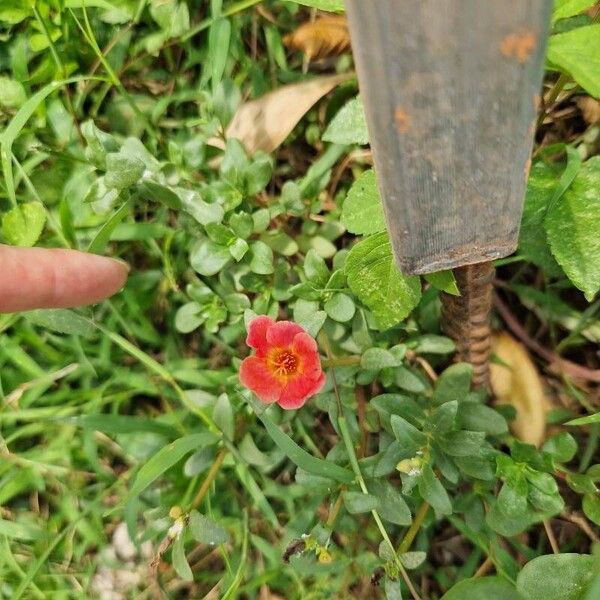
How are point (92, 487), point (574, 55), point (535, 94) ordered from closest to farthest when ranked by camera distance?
point (535, 94), point (574, 55), point (92, 487)

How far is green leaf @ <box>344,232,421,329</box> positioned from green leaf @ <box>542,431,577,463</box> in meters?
0.41

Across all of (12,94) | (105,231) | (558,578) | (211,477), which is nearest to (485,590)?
(558,578)

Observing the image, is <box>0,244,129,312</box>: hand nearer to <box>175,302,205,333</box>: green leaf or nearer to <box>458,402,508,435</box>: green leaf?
<box>175,302,205,333</box>: green leaf

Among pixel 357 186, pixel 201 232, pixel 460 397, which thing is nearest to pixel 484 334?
pixel 460 397

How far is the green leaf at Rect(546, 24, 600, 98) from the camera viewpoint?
1.02 m

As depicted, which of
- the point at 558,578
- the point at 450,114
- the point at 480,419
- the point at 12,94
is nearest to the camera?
the point at 450,114

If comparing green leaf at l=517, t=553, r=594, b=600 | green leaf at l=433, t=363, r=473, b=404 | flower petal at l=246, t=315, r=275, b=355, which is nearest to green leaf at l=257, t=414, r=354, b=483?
flower petal at l=246, t=315, r=275, b=355

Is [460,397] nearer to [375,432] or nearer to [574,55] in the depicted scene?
[375,432]

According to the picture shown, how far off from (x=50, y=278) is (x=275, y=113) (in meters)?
0.72

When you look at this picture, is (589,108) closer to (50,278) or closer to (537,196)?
(537,196)

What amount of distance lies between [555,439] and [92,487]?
1.14m

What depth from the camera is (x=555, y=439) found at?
1.34 metres

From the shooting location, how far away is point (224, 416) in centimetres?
147

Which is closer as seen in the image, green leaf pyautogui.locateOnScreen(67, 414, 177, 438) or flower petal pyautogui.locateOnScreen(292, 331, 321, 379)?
flower petal pyautogui.locateOnScreen(292, 331, 321, 379)
